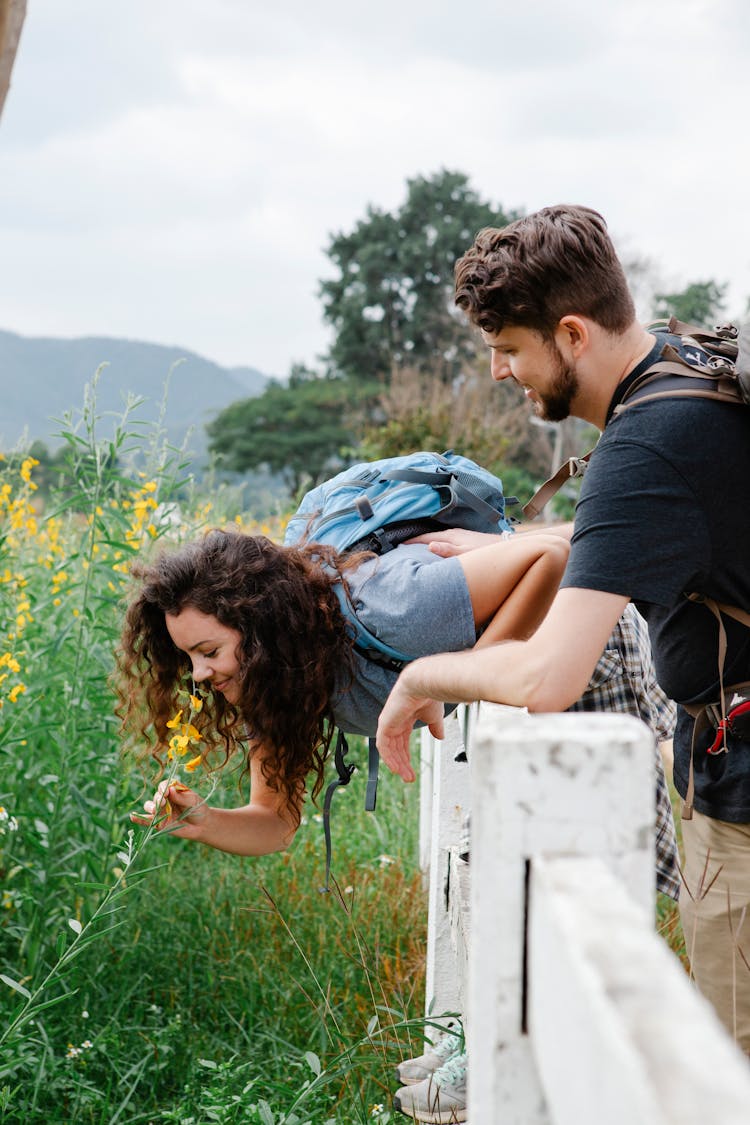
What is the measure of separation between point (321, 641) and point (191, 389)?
152025 mm

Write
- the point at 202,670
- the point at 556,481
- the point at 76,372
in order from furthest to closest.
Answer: the point at 76,372 < the point at 202,670 < the point at 556,481

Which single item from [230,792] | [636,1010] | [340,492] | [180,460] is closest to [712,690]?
[340,492]

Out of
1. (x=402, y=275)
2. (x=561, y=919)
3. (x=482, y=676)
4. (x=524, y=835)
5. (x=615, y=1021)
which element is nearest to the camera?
(x=615, y=1021)

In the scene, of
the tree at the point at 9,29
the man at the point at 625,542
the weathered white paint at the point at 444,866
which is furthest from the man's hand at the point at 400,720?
the tree at the point at 9,29

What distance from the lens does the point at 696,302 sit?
28.3m

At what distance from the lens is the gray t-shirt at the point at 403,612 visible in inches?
87.8

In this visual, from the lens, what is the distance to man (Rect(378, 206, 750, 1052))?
1.66m

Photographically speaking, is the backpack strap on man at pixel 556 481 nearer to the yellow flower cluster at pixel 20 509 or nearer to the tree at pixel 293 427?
the yellow flower cluster at pixel 20 509

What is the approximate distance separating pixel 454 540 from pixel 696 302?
91.6 ft

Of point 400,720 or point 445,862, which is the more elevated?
point 400,720

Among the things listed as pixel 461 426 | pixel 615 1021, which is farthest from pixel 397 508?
pixel 461 426

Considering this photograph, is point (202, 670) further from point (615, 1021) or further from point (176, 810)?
point (615, 1021)

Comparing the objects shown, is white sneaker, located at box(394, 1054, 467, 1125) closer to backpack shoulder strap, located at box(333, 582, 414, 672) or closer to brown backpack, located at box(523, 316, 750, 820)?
brown backpack, located at box(523, 316, 750, 820)

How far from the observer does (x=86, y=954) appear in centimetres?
314
